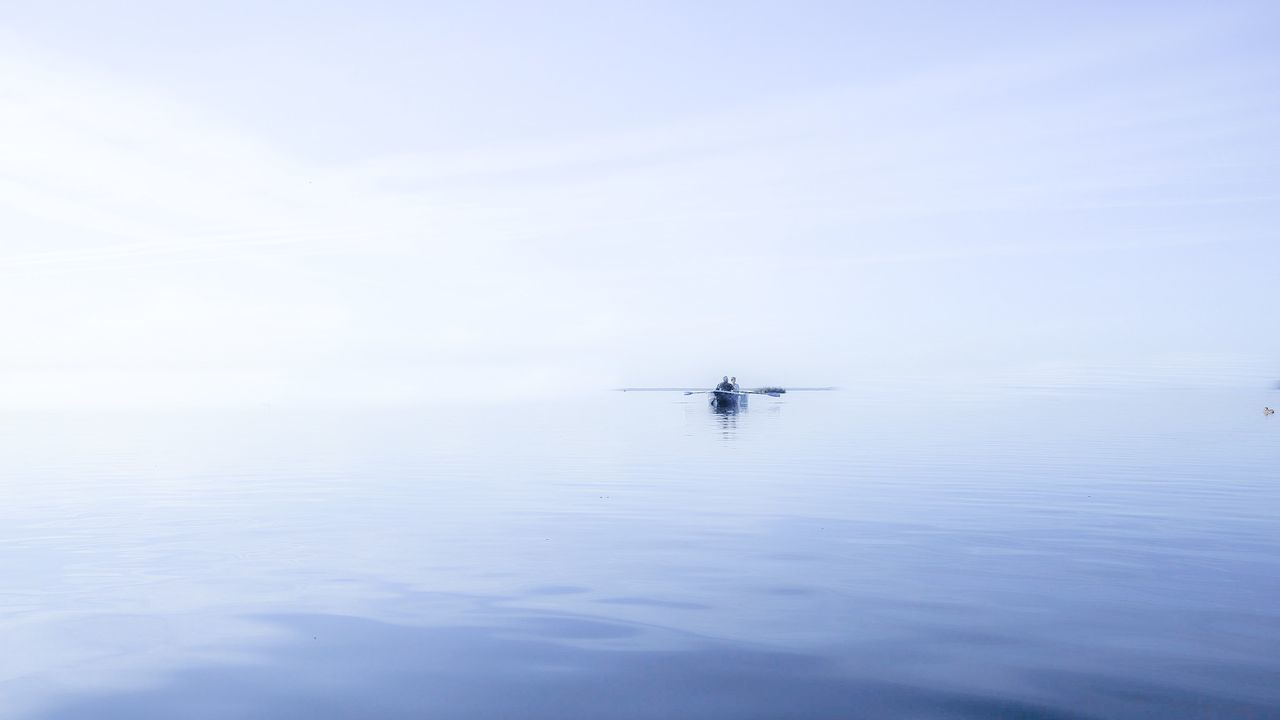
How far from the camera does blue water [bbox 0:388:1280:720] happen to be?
1305 cm

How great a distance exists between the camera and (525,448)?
Answer: 2643 inches

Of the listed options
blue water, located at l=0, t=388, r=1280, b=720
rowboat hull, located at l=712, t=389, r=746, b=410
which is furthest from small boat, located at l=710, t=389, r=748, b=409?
blue water, located at l=0, t=388, r=1280, b=720

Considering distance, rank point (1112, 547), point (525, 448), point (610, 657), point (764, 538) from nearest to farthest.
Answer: point (610, 657), point (1112, 547), point (764, 538), point (525, 448)

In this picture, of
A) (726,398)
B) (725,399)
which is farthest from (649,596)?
(726,398)

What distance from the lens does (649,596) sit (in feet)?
63.3

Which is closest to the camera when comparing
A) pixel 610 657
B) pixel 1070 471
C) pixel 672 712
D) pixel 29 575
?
pixel 672 712

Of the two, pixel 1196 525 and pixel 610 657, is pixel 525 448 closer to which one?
pixel 1196 525

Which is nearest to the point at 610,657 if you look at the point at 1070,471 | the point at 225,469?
the point at 1070,471

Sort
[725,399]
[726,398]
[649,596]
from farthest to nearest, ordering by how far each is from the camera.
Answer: [726,398] → [725,399] → [649,596]

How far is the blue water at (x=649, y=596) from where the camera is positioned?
1305cm

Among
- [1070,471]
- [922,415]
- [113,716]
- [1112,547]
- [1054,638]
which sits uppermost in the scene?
[922,415]

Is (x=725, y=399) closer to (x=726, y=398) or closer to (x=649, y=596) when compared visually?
(x=726, y=398)

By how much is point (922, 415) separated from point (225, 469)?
268ft

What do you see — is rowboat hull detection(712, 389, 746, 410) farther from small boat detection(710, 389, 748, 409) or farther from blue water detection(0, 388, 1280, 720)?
blue water detection(0, 388, 1280, 720)
